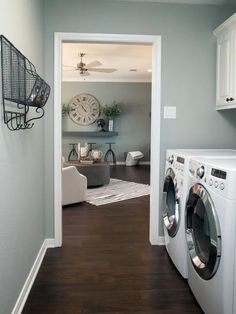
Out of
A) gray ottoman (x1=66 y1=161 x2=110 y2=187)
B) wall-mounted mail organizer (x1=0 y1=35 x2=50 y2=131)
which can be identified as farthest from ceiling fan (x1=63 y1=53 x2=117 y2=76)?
wall-mounted mail organizer (x1=0 y1=35 x2=50 y2=131)

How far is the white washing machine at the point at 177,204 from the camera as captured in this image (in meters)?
2.26

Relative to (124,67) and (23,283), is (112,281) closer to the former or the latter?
(23,283)

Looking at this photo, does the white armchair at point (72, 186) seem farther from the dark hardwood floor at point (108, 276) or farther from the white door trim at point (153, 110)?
the white door trim at point (153, 110)

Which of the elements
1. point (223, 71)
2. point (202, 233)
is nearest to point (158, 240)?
point (202, 233)

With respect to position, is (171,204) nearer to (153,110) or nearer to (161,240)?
(161,240)

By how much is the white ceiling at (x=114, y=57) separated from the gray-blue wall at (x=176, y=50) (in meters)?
1.52

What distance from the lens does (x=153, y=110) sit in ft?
9.77

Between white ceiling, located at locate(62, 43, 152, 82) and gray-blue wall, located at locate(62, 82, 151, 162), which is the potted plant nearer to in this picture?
gray-blue wall, located at locate(62, 82, 151, 162)

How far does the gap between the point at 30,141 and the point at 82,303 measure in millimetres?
1199

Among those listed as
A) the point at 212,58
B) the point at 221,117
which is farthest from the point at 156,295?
the point at 212,58

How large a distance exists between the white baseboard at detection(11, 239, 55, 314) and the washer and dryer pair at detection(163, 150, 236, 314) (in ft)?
3.72

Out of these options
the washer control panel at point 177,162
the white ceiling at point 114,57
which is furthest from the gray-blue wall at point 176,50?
the white ceiling at point 114,57

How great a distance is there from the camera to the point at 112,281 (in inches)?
90.9

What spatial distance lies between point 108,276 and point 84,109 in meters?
7.07
